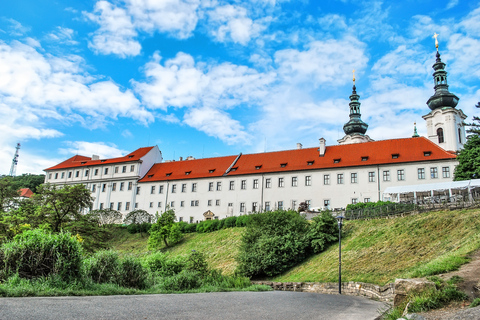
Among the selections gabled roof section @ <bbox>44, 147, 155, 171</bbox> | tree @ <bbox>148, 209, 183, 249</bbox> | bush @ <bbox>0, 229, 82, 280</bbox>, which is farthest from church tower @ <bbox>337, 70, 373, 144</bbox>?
bush @ <bbox>0, 229, 82, 280</bbox>

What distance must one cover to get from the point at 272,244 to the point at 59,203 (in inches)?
674

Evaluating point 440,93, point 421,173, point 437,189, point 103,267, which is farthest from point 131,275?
point 440,93

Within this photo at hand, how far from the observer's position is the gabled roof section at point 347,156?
1757 inches

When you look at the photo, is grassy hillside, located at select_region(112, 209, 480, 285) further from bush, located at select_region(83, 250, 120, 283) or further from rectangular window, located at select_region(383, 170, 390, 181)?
rectangular window, located at select_region(383, 170, 390, 181)

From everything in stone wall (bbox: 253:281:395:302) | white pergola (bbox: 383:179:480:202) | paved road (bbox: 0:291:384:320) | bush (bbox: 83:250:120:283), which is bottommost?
stone wall (bbox: 253:281:395:302)

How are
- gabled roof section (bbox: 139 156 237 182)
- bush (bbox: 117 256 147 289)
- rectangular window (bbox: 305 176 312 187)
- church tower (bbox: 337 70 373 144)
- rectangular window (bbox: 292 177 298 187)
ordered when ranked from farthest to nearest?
church tower (bbox: 337 70 373 144) → gabled roof section (bbox: 139 156 237 182) → rectangular window (bbox: 292 177 298 187) → rectangular window (bbox: 305 176 312 187) → bush (bbox: 117 256 147 289)

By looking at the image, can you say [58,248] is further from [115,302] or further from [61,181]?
[61,181]

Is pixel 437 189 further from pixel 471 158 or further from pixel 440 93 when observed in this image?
pixel 440 93

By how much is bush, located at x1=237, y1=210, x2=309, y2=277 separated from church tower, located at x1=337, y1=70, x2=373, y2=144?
36.5 metres

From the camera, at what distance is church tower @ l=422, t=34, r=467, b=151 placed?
4984 cm

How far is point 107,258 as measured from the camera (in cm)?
1423

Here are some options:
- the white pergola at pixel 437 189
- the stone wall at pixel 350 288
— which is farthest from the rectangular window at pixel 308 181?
the stone wall at pixel 350 288

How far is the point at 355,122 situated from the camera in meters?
65.8

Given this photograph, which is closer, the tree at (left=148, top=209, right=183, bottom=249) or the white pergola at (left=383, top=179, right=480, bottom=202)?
the white pergola at (left=383, top=179, right=480, bottom=202)
